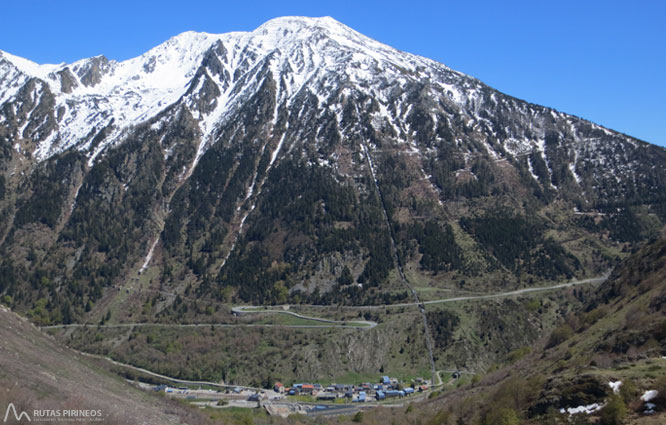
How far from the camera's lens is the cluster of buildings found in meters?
89.8

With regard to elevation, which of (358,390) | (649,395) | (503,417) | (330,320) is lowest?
(358,390)

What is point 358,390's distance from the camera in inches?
3725

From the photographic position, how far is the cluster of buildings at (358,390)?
89.8m

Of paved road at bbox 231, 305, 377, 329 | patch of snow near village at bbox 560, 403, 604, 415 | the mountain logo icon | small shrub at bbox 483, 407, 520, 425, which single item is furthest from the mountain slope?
paved road at bbox 231, 305, 377, 329

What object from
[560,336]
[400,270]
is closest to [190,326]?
[400,270]

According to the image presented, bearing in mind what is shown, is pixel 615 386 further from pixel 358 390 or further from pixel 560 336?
pixel 358 390

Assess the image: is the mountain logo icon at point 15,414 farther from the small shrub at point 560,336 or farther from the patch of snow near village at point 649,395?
the small shrub at point 560,336

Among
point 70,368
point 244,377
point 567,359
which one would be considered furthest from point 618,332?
point 244,377

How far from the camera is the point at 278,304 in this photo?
141 meters

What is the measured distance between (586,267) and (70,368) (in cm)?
12998

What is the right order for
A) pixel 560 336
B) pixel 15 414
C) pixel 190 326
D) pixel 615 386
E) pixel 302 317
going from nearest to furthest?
pixel 15 414 < pixel 615 386 < pixel 560 336 < pixel 302 317 < pixel 190 326

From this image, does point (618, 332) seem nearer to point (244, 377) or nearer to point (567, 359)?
point (567, 359)

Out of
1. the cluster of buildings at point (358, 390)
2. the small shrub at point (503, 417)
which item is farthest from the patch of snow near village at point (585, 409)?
the cluster of buildings at point (358, 390)

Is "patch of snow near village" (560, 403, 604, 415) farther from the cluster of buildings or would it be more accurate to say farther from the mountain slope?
the cluster of buildings
